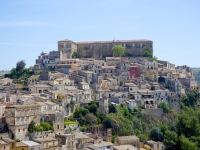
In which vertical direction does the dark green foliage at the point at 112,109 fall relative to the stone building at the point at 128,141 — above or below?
above

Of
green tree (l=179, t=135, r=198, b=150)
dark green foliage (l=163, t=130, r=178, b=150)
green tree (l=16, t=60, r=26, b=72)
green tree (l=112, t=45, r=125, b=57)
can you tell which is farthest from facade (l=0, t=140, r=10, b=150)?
green tree (l=112, t=45, r=125, b=57)

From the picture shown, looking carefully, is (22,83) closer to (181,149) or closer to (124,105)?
(124,105)

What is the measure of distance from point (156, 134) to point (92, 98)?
913cm

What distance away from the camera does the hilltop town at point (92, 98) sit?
A: 1449 inches

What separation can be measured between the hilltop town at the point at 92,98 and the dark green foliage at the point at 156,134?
→ 0.39 feet

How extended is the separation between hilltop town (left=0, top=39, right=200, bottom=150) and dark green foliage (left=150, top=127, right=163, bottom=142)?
0.12 meters

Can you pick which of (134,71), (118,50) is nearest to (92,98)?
(134,71)

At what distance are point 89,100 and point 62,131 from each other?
10.6 meters

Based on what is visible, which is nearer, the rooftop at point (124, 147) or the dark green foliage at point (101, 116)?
the rooftop at point (124, 147)

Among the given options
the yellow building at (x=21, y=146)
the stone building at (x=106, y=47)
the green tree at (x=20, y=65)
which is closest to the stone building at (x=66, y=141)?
the yellow building at (x=21, y=146)

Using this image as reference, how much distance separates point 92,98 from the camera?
50344 millimetres

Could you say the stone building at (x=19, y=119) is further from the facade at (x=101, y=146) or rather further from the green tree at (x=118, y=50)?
the green tree at (x=118, y=50)

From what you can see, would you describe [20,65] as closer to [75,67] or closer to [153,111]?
[75,67]

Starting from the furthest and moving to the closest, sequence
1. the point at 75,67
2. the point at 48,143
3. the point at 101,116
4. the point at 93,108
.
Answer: the point at 75,67, the point at 93,108, the point at 101,116, the point at 48,143
